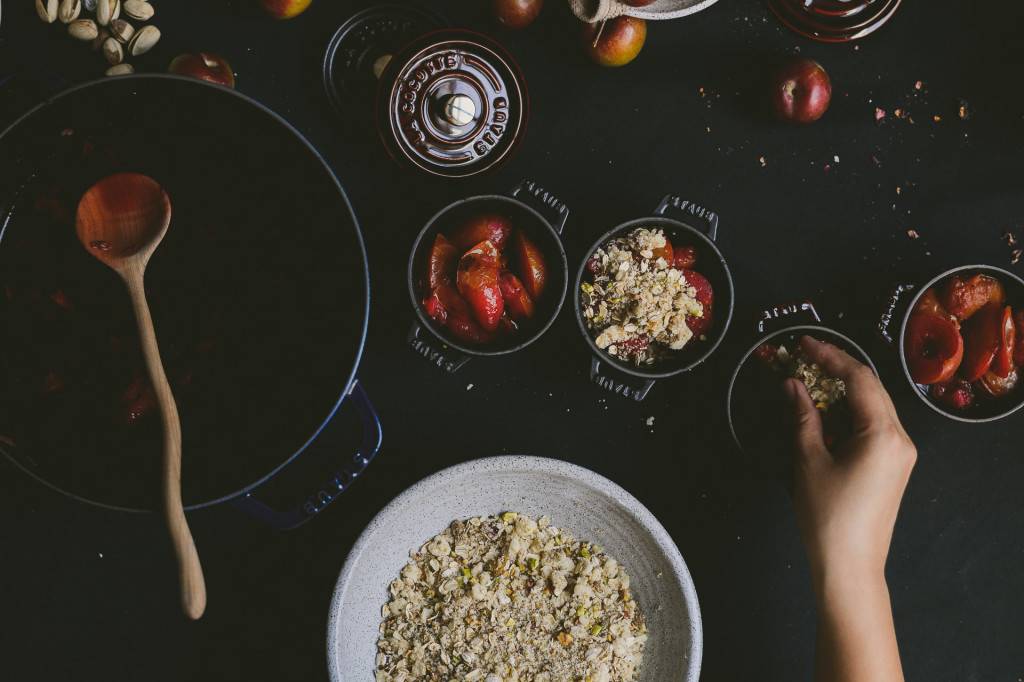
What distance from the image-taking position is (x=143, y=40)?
118cm

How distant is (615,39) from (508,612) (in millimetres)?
1104

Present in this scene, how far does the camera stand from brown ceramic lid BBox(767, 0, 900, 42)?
4.16ft

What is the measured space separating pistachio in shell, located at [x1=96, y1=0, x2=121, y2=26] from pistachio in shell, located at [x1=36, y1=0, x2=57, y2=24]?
74 mm

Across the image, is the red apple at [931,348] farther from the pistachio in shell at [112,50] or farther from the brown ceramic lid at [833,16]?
the pistachio in shell at [112,50]

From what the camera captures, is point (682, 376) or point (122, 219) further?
point (682, 376)

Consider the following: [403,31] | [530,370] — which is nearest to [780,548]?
[530,370]

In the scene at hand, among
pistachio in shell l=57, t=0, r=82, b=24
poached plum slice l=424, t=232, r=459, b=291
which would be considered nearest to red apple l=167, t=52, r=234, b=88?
pistachio in shell l=57, t=0, r=82, b=24

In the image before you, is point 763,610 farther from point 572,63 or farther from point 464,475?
point 572,63

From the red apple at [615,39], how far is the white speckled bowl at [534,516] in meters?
0.78

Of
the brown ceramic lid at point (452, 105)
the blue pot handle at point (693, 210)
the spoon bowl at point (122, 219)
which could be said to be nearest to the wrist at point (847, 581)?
the blue pot handle at point (693, 210)

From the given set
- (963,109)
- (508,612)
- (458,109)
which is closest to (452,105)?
(458,109)

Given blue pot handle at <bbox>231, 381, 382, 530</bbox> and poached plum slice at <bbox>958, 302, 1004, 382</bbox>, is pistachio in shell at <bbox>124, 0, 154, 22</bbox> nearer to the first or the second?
blue pot handle at <bbox>231, 381, 382, 530</bbox>

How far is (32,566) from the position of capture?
1.25 meters

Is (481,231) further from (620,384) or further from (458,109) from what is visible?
(620,384)
